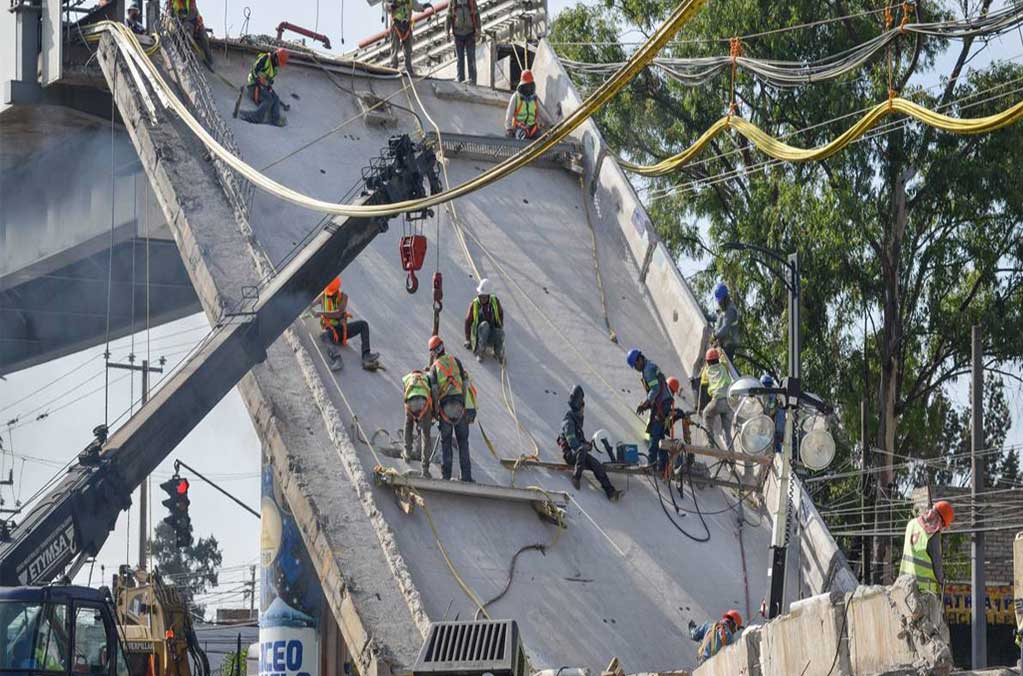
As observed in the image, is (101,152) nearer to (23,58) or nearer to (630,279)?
(23,58)

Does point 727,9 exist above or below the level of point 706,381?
above

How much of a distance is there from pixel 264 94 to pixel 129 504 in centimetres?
1125

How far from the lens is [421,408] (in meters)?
22.0

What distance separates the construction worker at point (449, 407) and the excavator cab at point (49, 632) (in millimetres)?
6540

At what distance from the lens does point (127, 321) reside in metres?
38.6

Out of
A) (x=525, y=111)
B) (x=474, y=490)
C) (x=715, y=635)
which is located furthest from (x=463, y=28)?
(x=715, y=635)

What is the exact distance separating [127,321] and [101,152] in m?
6.27

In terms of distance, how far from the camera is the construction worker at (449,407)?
22.0 m

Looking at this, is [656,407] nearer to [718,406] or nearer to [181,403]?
[718,406]

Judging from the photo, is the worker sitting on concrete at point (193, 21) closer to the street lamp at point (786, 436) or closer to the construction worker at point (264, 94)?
the construction worker at point (264, 94)

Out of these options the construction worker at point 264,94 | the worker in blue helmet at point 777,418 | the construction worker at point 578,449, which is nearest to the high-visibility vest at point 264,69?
the construction worker at point 264,94

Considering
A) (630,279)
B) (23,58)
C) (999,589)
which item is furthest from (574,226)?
(999,589)

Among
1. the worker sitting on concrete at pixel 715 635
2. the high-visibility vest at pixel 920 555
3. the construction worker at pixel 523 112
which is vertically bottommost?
the worker sitting on concrete at pixel 715 635

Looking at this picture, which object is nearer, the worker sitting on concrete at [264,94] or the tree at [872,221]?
the worker sitting on concrete at [264,94]
